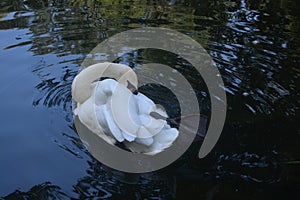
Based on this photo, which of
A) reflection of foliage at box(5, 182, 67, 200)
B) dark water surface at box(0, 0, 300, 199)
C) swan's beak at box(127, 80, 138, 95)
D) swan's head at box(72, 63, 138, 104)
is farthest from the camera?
swan's head at box(72, 63, 138, 104)

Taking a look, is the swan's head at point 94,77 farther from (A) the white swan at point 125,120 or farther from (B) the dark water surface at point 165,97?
(B) the dark water surface at point 165,97

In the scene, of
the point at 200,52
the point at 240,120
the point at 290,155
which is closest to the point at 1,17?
the point at 200,52

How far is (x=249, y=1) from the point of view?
9.29 m

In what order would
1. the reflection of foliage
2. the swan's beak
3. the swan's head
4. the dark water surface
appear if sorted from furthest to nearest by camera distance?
the swan's head, the swan's beak, the dark water surface, the reflection of foliage

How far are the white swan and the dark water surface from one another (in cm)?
26

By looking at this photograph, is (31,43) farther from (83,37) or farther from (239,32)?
(239,32)

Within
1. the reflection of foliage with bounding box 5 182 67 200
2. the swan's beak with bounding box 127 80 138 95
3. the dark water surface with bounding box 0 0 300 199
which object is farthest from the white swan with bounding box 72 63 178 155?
the reflection of foliage with bounding box 5 182 67 200

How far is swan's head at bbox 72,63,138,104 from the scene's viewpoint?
408cm

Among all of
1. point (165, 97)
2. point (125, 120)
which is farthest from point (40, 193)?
point (165, 97)

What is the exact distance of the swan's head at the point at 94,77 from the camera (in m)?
4.08

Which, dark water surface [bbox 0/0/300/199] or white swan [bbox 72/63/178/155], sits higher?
white swan [bbox 72/63/178/155]

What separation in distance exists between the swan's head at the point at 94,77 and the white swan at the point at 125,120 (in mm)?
96

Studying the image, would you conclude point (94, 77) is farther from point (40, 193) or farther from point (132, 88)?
point (40, 193)

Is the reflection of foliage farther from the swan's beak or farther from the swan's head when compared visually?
the swan's beak
